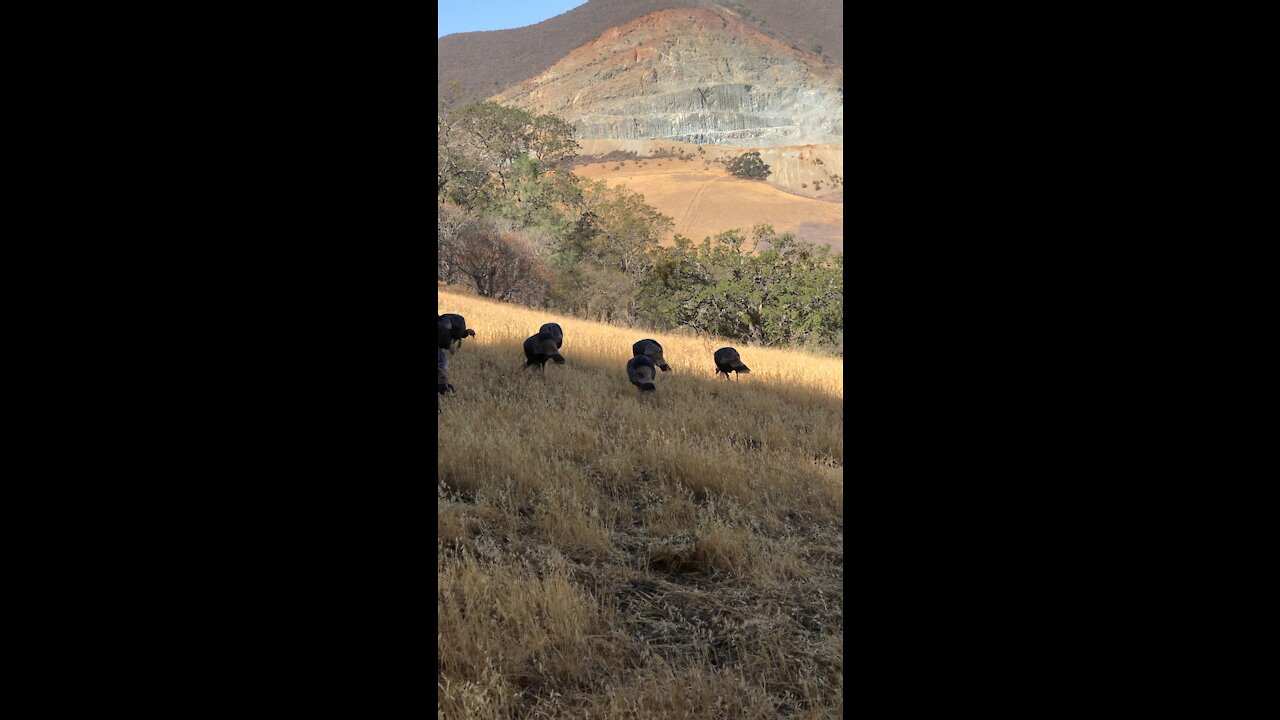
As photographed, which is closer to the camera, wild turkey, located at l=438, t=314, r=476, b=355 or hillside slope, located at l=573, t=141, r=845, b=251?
wild turkey, located at l=438, t=314, r=476, b=355

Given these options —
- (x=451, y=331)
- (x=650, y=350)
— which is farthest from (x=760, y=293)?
(x=451, y=331)

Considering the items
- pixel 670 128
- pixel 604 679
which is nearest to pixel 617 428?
pixel 604 679

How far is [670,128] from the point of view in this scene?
10606 cm

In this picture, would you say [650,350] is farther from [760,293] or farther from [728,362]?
[760,293]

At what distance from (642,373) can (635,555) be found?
349 cm

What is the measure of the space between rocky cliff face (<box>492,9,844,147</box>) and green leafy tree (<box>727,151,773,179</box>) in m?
15.2

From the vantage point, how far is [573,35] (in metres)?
144

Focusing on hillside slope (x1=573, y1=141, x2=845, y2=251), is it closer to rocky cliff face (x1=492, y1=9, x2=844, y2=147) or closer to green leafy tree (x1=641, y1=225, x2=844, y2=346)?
rocky cliff face (x1=492, y1=9, x2=844, y2=147)

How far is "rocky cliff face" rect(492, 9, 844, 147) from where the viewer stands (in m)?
104

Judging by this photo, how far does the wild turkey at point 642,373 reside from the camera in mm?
7031

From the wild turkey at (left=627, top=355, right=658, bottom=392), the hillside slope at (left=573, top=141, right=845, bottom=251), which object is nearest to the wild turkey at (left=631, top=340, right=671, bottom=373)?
the wild turkey at (left=627, top=355, right=658, bottom=392)

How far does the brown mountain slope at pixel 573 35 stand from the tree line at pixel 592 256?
100769 millimetres
